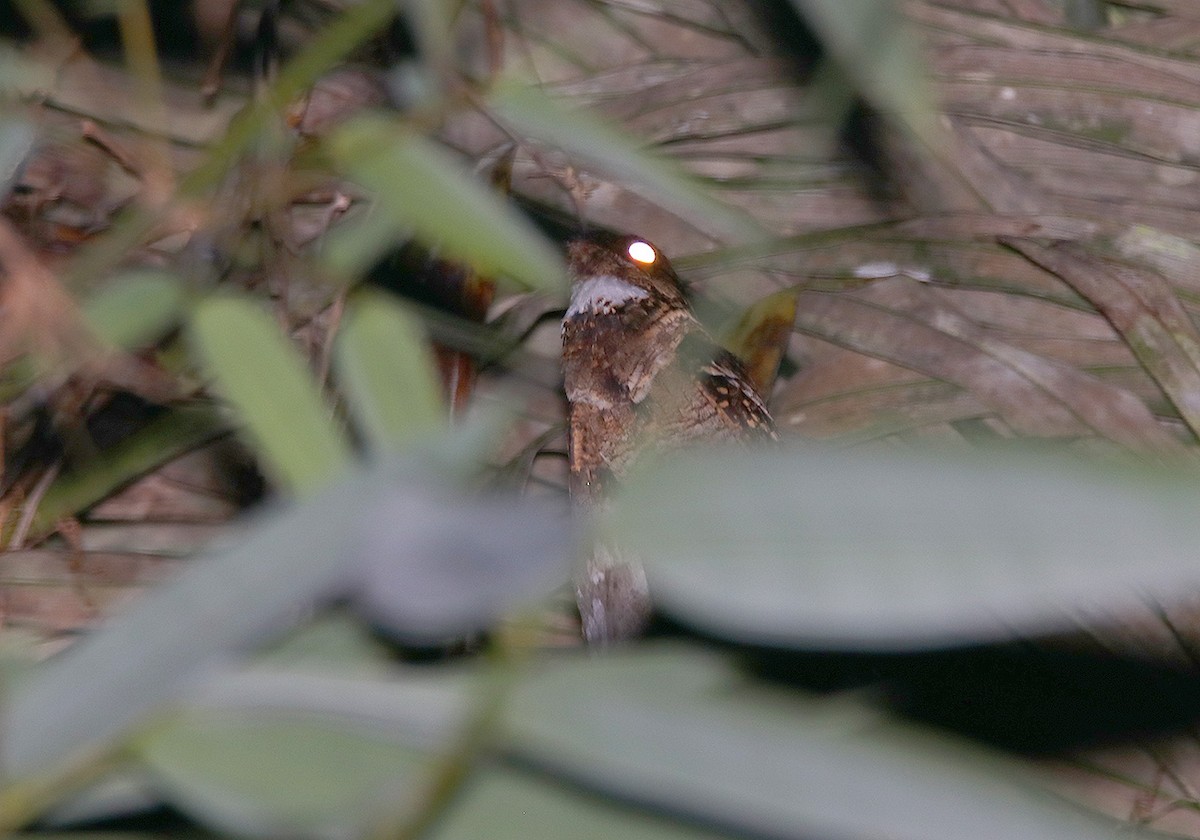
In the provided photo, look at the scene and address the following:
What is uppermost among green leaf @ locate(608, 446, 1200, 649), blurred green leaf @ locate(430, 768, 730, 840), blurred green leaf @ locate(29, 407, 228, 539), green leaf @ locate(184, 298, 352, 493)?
green leaf @ locate(608, 446, 1200, 649)

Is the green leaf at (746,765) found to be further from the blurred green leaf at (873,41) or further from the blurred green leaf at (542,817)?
the blurred green leaf at (873,41)

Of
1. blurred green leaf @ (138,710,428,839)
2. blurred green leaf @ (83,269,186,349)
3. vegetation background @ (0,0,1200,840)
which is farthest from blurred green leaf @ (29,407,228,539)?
blurred green leaf @ (138,710,428,839)

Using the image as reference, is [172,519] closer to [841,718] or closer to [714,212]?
[714,212]

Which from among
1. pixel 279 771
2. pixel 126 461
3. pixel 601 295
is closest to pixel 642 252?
pixel 601 295

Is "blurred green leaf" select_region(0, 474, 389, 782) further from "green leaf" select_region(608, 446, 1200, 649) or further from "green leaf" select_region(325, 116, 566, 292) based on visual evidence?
"green leaf" select_region(325, 116, 566, 292)

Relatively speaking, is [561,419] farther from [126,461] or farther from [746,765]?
[746,765]

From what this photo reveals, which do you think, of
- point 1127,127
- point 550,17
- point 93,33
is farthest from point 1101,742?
point 93,33
